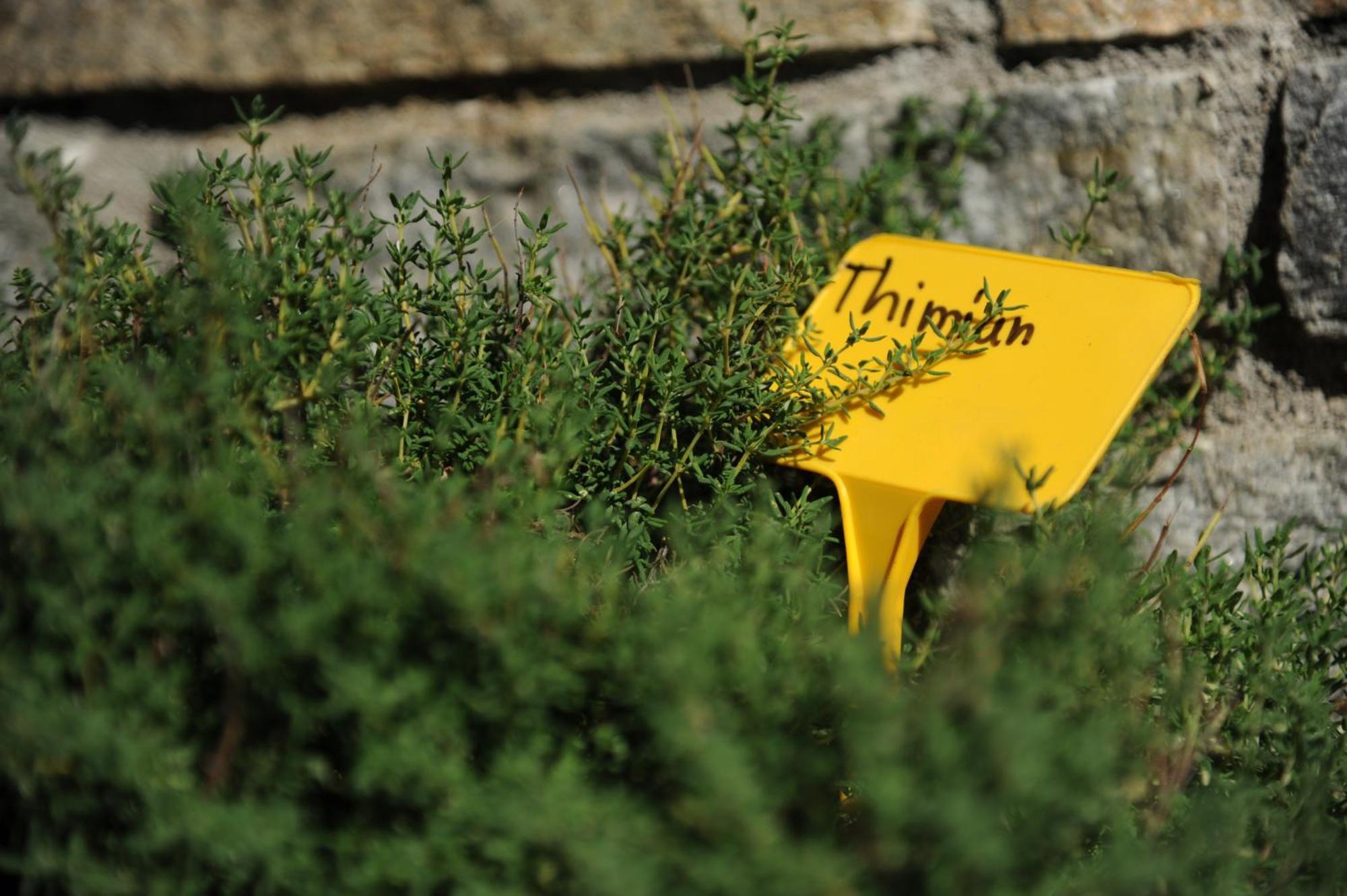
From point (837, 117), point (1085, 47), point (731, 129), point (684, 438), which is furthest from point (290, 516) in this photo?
point (1085, 47)

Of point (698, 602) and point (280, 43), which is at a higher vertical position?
point (280, 43)

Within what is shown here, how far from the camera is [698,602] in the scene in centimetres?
76

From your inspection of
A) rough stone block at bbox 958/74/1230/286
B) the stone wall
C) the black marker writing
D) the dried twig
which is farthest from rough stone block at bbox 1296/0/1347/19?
the black marker writing

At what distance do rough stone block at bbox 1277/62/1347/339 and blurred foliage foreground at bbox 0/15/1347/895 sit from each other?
320 millimetres

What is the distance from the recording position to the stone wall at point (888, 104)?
1.24 metres

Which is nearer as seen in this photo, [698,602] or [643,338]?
[698,602]

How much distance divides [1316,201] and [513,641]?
105cm

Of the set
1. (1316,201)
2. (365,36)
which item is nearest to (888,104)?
(1316,201)

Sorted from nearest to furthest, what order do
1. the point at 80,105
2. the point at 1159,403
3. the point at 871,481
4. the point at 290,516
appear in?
the point at 290,516 → the point at 871,481 → the point at 1159,403 → the point at 80,105

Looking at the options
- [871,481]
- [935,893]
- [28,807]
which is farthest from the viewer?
[871,481]

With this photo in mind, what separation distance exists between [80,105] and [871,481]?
1.30 metres

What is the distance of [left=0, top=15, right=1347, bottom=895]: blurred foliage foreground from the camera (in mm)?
645

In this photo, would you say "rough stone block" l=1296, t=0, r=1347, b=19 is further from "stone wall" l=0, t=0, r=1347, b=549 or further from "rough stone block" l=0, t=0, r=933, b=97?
"rough stone block" l=0, t=0, r=933, b=97

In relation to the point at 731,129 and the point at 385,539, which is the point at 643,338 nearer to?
the point at 731,129
